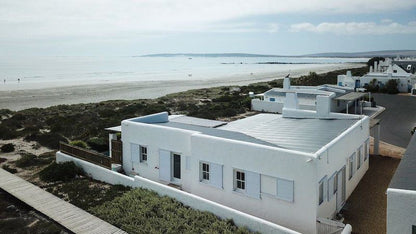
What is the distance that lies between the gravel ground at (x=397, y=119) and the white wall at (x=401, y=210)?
56.2 feet

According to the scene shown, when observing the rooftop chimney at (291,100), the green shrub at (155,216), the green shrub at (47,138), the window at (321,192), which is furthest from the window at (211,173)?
the green shrub at (47,138)

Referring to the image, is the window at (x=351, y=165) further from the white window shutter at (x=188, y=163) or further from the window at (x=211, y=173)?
the white window shutter at (x=188, y=163)

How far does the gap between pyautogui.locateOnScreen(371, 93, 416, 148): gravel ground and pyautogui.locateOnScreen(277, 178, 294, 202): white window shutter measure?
15.4 m

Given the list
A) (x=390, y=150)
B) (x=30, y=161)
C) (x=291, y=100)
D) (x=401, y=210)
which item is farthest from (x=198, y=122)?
(x=390, y=150)

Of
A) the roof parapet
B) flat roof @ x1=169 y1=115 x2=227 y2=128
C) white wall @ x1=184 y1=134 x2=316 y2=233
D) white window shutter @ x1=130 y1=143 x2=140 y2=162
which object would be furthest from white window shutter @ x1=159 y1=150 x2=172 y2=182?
the roof parapet

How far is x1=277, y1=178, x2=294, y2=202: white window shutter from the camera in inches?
494

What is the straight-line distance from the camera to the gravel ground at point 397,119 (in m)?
26.6

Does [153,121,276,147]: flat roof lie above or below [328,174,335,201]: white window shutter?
above

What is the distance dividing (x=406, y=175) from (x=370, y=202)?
19.3ft

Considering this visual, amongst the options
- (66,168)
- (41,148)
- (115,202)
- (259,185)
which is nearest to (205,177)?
(259,185)

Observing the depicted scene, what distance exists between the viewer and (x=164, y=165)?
55.0 feet

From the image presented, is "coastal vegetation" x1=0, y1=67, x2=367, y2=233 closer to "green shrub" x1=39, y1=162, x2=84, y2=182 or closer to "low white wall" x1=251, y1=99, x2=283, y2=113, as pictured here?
"green shrub" x1=39, y1=162, x2=84, y2=182

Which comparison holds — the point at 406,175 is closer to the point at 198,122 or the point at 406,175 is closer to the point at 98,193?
the point at 198,122

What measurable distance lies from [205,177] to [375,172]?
9.54 m
